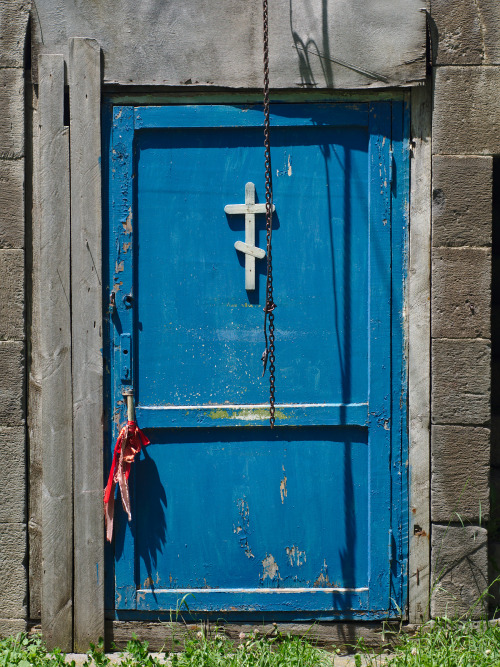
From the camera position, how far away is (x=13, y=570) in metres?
2.97

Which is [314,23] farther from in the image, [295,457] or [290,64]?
[295,457]

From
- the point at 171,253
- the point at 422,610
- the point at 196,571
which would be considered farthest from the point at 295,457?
the point at 171,253

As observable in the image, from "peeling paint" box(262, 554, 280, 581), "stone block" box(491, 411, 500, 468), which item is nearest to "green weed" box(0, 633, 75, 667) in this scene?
"peeling paint" box(262, 554, 280, 581)

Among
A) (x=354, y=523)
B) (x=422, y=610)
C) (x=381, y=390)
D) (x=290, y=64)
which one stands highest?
(x=290, y=64)

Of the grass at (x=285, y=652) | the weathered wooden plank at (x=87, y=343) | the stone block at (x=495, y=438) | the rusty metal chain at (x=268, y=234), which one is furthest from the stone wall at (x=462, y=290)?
the weathered wooden plank at (x=87, y=343)

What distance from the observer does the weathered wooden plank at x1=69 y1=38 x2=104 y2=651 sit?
2896 millimetres

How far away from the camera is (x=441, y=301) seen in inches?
115

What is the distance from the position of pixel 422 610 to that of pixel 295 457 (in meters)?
0.93

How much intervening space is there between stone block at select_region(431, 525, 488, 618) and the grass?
0.22ft

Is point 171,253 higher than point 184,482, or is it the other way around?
point 171,253

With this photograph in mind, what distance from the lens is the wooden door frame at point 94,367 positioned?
292 centimetres

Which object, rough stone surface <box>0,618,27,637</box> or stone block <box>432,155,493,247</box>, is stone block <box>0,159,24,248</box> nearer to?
rough stone surface <box>0,618,27,637</box>

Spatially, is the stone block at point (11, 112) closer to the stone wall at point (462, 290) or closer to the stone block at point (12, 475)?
the stone block at point (12, 475)

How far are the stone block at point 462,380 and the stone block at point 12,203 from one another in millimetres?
1986
